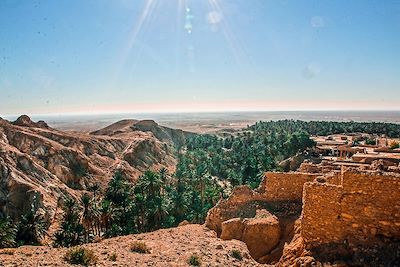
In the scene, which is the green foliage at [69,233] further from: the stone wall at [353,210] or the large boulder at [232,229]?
the stone wall at [353,210]

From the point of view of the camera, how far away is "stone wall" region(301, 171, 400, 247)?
9.85 metres

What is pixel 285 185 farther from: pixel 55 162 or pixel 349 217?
pixel 55 162

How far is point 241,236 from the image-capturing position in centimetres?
1612

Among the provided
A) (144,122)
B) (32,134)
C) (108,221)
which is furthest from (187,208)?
(144,122)

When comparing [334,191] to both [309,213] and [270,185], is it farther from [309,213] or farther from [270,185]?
[270,185]

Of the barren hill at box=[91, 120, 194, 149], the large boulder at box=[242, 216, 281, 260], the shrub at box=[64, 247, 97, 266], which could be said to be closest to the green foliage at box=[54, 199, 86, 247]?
the large boulder at box=[242, 216, 281, 260]

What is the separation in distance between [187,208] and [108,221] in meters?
10.5

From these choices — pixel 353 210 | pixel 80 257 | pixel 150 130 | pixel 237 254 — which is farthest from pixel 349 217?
pixel 150 130

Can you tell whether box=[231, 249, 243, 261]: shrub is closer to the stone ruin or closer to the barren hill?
the stone ruin

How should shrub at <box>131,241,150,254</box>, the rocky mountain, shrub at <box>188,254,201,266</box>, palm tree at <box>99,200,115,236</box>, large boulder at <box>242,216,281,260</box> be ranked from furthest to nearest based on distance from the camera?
1. the rocky mountain
2. palm tree at <box>99,200,115,236</box>
3. large boulder at <box>242,216,281,260</box>
4. shrub at <box>131,241,150,254</box>
5. shrub at <box>188,254,201,266</box>

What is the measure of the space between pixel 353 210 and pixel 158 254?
7.34 metres

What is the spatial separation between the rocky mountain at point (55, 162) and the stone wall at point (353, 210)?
46.9 metres

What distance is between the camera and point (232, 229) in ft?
54.7

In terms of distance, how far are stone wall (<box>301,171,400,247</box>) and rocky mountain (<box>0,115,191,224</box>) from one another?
154 feet
